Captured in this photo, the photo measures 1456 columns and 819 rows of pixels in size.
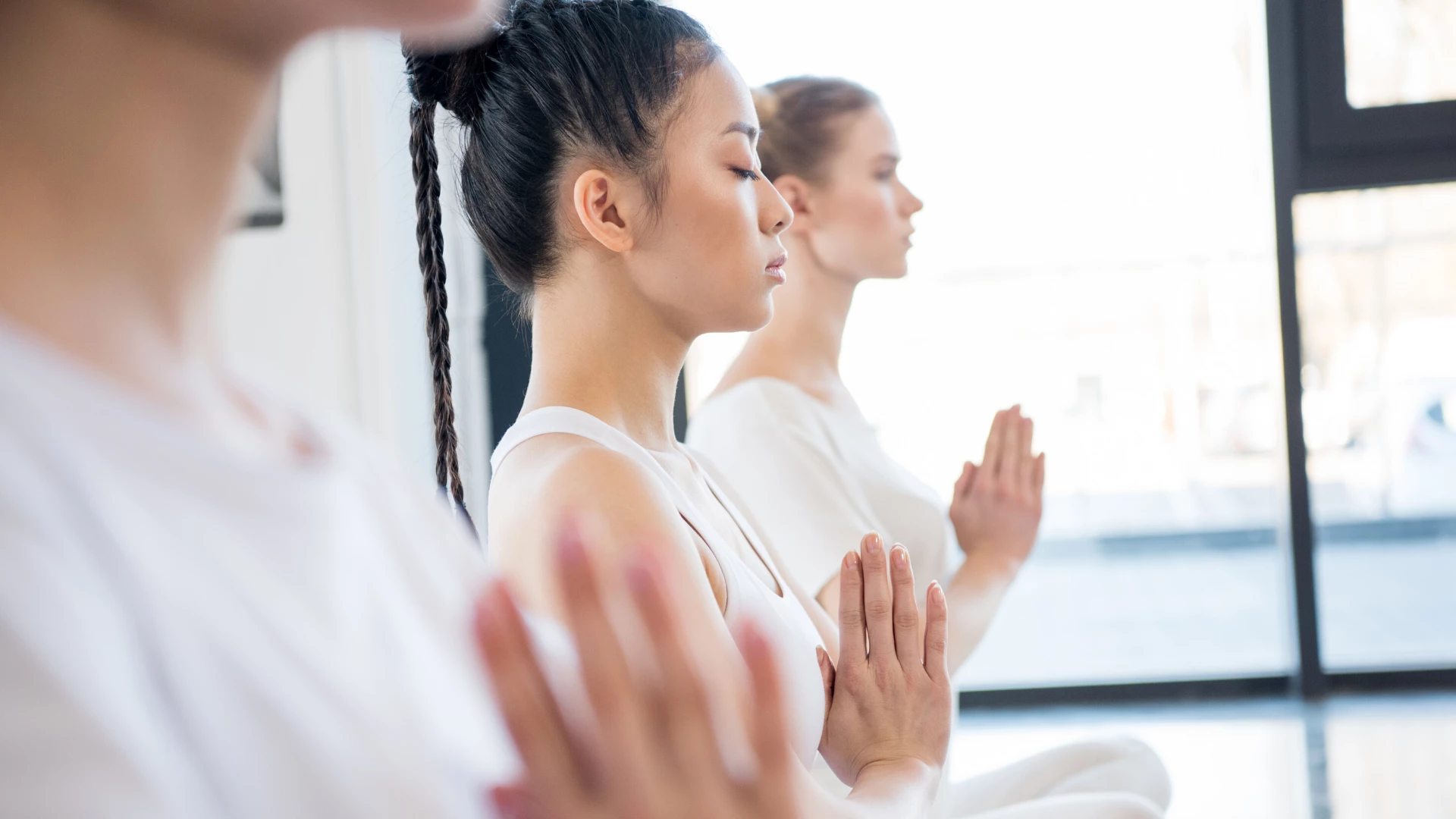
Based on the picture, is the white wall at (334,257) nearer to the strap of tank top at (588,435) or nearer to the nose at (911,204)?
the nose at (911,204)

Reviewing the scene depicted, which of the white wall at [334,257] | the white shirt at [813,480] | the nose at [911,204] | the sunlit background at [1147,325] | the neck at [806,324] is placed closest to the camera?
the white shirt at [813,480]

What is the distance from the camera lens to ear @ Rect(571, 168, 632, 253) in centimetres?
105

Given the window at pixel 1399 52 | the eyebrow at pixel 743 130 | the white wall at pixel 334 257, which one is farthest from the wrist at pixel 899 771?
the window at pixel 1399 52

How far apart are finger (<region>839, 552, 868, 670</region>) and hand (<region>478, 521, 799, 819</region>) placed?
0.51 metres

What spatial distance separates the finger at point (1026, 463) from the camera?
1.57 meters

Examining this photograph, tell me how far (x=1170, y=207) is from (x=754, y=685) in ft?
10.2

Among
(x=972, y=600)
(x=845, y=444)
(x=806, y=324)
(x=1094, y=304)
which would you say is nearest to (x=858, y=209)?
(x=806, y=324)

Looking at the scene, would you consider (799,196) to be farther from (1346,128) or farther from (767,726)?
(1346,128)

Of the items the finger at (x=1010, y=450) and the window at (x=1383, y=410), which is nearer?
the finger at (x=1010, y=450)

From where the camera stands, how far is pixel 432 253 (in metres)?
1.15

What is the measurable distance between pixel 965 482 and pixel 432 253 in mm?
790

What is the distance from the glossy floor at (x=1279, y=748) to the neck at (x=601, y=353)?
1.25 m

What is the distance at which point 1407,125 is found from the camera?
10.0 ft

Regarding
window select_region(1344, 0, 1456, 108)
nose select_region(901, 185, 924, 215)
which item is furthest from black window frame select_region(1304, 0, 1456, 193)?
nose select_region(901, 185, 924, 215)
